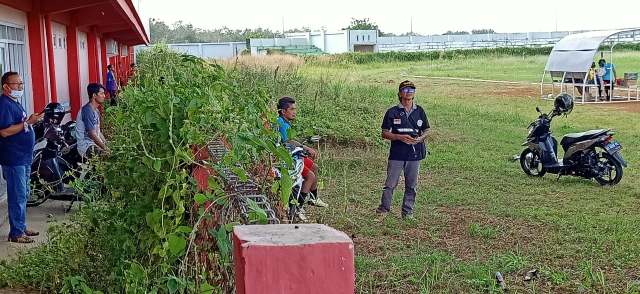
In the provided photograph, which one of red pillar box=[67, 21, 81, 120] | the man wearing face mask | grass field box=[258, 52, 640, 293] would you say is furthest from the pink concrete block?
red pillar box=[67, 21, 81, 120]

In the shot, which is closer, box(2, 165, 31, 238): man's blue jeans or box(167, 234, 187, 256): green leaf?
box(167, 234, 187, 256): green leaf

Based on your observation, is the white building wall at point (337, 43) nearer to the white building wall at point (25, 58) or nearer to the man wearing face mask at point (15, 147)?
the white building wall at point (25, 58)

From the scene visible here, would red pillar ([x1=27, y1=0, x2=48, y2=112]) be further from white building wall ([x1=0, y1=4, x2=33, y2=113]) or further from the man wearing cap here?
the man wearing cap

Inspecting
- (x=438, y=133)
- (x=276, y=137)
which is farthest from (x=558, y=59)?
(x=276, y=137)

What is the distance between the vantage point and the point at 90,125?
8.58 metres

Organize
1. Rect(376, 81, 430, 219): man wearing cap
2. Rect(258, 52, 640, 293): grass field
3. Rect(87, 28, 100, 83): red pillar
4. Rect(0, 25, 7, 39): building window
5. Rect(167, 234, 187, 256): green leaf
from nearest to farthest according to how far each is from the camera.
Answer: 1. Rect(167, 234, 187, 256): green leaf
2. Rect(258, 52, 640, 293): grass field
3. Rect(376, 81, 430, 219): man wearing cap
4. Rect(0, 25, 7, 39): building window
5. Rect(87, 28, 100, 83): red pillar

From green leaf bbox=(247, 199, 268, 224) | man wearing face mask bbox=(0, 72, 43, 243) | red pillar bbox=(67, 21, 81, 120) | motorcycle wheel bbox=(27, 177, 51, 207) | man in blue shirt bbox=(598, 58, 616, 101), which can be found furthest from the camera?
man in blue shirt bbox=(598, 58, 616, 101)

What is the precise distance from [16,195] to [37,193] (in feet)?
5.71

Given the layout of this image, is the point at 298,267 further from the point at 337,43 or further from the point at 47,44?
the point at 337,43

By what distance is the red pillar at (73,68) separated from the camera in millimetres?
15914

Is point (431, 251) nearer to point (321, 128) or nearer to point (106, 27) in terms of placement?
point (321, 128)

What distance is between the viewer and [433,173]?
11.6 metres

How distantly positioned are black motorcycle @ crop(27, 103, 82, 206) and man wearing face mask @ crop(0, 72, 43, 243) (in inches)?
40.6

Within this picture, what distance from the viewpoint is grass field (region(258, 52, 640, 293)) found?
6.10 m
